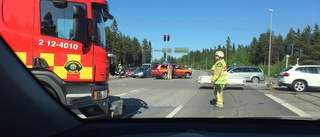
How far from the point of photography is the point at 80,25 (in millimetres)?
6375

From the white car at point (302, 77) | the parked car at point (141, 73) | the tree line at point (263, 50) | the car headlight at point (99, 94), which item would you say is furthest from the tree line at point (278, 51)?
the car headlight at point (99, 94)

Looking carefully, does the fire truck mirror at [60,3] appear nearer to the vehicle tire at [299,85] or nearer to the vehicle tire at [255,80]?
the vehicle tire at [299,85]

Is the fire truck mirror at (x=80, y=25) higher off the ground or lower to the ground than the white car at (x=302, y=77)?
higher

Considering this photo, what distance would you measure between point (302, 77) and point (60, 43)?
1688 centimetres

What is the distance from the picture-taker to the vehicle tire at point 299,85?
20281 millimetres

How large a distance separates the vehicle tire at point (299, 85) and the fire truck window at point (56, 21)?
54.7ft

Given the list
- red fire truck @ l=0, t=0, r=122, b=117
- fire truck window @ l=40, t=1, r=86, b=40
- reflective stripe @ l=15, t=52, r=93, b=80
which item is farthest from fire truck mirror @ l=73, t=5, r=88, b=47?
reflective stripe @ l=15, t=52, r=93, b=80

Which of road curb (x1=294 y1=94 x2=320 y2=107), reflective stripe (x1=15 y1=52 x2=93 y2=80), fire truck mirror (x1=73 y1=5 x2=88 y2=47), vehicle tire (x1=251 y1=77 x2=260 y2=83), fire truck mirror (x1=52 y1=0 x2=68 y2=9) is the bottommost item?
road curb (x1=294 y1=94 x2=320 y2=107)

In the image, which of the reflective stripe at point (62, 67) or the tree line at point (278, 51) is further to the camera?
the tree line at point (278, 51)

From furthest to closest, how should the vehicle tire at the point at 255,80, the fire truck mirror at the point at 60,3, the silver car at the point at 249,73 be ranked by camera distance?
the vehicle tire at the point at 255,80 → the silver car at the point at 249,73 → the fire truck mirror at the point at 60,3

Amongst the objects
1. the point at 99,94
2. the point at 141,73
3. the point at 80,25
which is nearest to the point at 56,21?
the point at 80,25

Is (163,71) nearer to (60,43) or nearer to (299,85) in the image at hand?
(299,85)

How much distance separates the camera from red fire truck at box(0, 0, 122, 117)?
6.04 meters

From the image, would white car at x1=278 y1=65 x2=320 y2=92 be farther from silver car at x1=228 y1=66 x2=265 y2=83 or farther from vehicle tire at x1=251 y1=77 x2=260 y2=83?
vehicle tire at x1=251 y1=77 x2=260 y2=83
